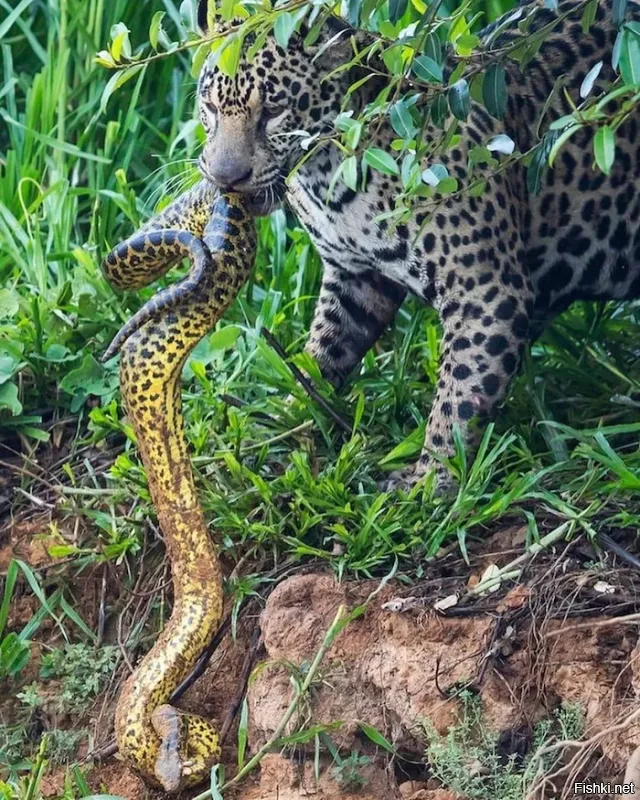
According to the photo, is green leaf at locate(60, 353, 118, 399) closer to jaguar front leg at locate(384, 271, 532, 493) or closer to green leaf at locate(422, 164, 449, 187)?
jaguar front leg at locate(384, 271, 532, 493)

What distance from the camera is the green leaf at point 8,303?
16.0 feet

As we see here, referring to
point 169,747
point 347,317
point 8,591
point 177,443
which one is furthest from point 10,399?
point 169,747

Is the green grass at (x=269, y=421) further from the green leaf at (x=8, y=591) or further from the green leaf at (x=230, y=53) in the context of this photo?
the green leaf at (x=230, y=53)

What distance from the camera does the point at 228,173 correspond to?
4012 millimetres

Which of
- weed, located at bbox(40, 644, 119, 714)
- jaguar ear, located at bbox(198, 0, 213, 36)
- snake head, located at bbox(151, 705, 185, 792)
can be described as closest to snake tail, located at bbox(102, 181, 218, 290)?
jaguar ear, located at bbox(198, 0, 213, 36)

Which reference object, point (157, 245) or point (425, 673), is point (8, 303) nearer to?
point (157, 245)

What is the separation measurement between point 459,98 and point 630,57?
1.87 ft

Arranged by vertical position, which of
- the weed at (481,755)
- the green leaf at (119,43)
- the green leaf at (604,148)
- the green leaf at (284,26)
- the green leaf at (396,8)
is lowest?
the weed at (481,755)

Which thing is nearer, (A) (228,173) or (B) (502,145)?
(B) (502,145)

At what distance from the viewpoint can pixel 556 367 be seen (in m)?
4.68

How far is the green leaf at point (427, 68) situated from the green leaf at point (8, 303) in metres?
Result: 2.05

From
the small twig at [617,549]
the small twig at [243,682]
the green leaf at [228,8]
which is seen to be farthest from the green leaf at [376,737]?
the green leaf at [228,8]

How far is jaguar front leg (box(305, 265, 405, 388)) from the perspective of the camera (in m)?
4.72

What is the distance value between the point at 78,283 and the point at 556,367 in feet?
5.56
